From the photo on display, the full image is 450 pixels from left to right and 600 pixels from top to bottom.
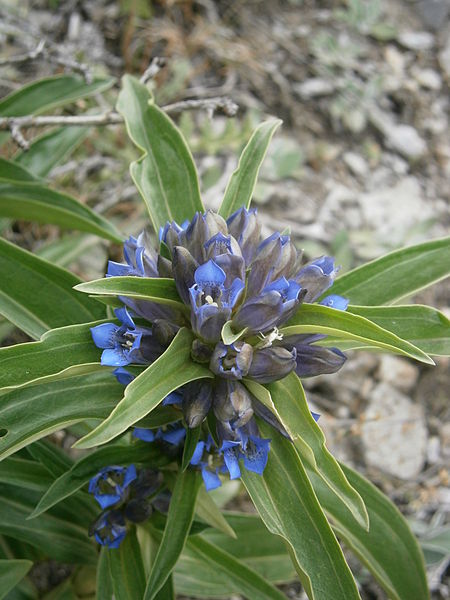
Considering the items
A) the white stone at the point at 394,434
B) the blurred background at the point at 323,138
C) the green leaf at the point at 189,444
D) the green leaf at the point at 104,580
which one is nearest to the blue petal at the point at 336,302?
the green leaf at the point at 189,444

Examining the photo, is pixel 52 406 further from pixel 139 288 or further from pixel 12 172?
pixel 12 172

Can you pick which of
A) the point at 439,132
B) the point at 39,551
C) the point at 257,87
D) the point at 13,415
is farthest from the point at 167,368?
the point at 439,132

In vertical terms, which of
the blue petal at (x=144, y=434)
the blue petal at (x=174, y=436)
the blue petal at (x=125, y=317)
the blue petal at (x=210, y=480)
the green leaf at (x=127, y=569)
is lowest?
the green leaf at (x=127, y=569)

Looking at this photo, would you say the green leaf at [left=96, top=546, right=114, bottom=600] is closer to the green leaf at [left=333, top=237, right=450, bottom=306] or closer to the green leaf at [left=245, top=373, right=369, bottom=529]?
the green leaf at [left=245, top=373, right=369, bottom=529]

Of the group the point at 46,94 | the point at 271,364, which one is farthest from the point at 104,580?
the point at 46,94

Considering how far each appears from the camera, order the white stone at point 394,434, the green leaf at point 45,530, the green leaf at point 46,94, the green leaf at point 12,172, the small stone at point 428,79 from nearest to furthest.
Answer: the green leaf at point 45,530 → the green leaf at point 12,172 → the green leaf at point 46,94 → the white stone at point 394,434 → the small stone at point 428,79

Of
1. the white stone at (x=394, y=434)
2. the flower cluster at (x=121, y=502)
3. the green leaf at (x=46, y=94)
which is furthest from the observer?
the white stone at (x=394, y=434)

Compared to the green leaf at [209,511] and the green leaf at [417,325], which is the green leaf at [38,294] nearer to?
the green leaf at [209,511]
